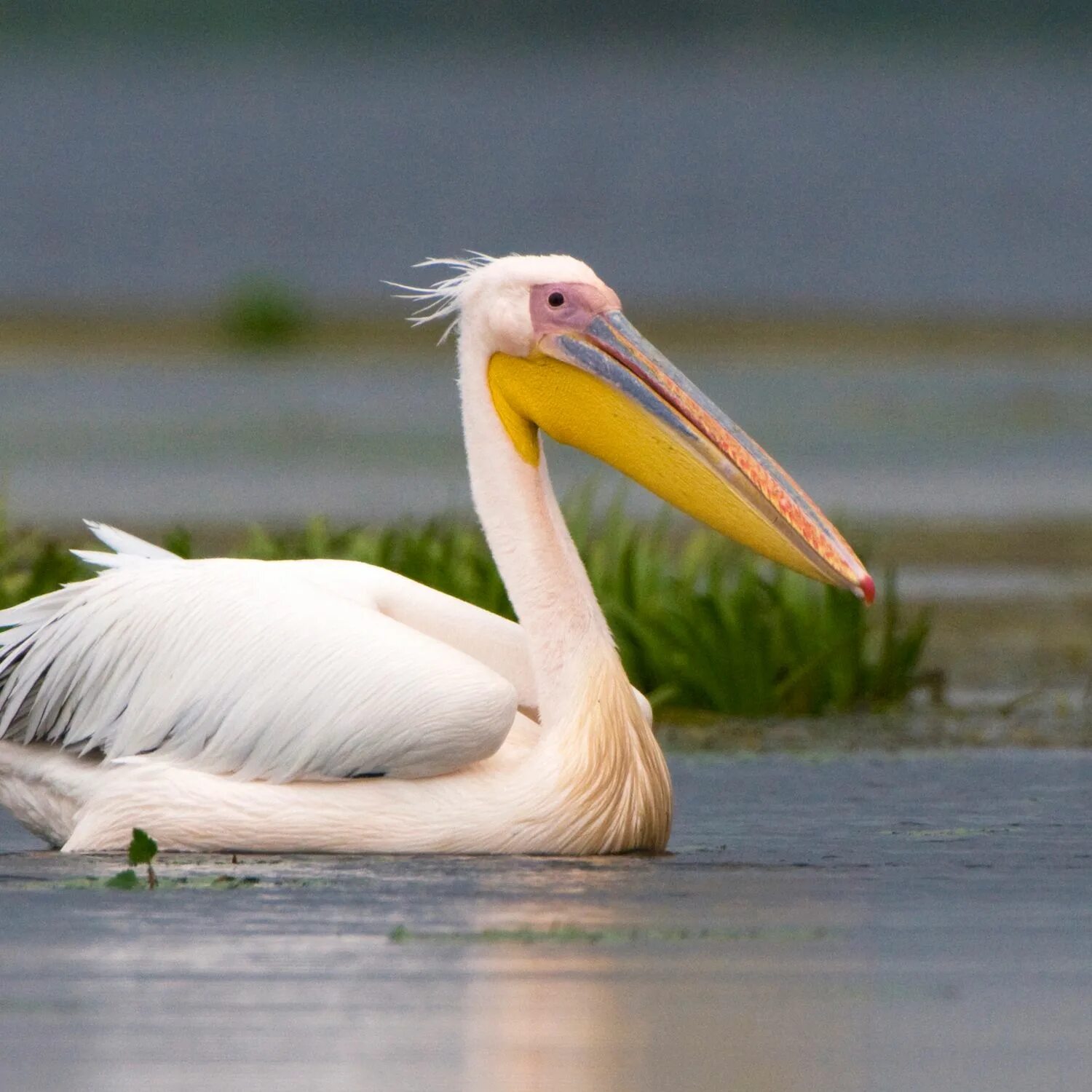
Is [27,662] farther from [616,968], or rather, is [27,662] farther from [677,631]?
[677,631]

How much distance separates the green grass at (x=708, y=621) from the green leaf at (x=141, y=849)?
2.72 m

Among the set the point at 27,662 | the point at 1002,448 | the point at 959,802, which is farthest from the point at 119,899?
the point at 1002,448

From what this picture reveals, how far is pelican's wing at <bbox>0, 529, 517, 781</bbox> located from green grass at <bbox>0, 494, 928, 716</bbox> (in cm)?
218

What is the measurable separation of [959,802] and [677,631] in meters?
1.73

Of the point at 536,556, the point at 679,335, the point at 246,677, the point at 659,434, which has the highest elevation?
the point at 679,335

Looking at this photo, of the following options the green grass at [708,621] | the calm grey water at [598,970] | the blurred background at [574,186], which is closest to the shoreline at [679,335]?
the blurred background at [574,186]

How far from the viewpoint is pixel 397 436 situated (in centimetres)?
2100

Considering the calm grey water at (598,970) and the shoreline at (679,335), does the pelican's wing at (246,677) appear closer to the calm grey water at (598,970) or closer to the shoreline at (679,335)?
the calm grey water at (598,970)

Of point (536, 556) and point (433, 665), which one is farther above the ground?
point (536, 556)

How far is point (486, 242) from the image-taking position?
30.4m

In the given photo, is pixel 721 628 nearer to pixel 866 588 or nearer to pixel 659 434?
pixel 659 434

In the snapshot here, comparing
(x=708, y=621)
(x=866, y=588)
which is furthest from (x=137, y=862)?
(x=708, y=621)

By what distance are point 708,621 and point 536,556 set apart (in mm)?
2143

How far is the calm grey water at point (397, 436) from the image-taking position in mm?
15875
